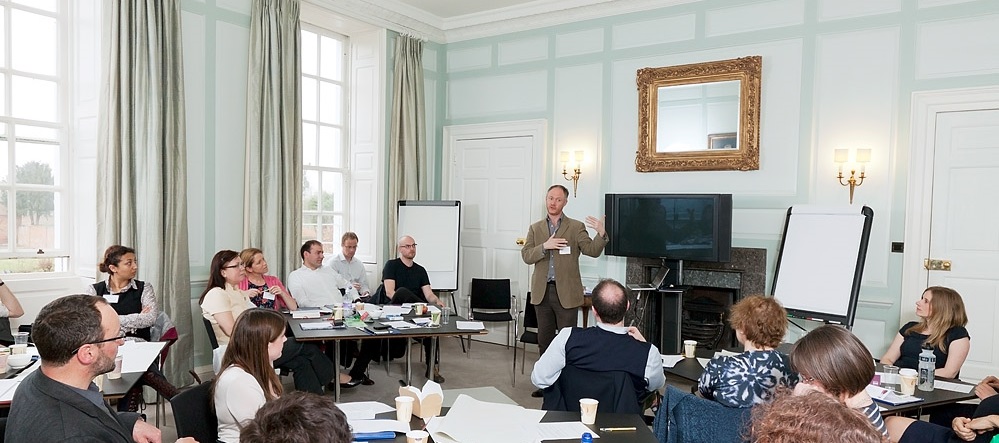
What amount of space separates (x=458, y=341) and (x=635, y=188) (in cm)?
264

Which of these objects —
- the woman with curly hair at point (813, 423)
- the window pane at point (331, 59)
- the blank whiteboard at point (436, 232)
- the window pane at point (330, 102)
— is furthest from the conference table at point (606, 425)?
the window pane at point (331, 59)

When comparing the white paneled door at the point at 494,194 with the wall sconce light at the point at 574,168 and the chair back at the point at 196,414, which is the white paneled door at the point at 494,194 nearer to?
the wall sconce light at the point at 574,168

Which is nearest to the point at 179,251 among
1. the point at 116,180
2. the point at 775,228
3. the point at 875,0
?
the point at 116,180

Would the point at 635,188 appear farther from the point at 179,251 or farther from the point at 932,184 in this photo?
the point at 179,251

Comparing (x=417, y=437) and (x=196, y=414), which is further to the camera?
(x=196, y=414)

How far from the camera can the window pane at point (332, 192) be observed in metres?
7.32

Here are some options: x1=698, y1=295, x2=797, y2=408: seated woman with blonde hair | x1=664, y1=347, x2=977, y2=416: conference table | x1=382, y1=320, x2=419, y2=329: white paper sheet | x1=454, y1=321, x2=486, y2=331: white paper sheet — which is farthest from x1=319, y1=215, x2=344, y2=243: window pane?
x1=698, y1=295, x2=797, y2=408: seated woman with blonde hair

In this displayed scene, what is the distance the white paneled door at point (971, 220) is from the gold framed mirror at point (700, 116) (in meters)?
1.39

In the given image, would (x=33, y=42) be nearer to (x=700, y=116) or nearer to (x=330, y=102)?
(x=330, y=102)

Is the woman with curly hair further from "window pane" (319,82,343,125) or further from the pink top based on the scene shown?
"window pane" (319,82,343,125)

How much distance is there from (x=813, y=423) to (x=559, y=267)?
4556mm

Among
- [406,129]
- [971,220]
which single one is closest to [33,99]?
[406,129]

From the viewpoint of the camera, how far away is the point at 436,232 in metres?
7.16

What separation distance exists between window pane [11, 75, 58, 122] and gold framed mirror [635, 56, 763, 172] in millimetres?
4964
